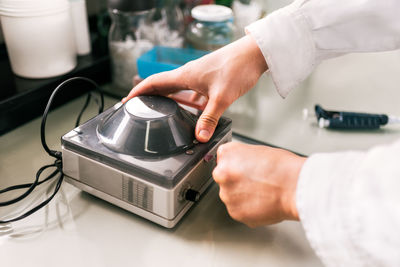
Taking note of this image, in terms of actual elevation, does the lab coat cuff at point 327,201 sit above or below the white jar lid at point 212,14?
below

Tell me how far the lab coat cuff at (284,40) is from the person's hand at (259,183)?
241 mm

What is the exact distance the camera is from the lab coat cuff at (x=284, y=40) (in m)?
0.76

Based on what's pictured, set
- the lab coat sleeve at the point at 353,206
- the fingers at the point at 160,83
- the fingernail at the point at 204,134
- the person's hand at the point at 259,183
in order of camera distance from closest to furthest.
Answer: the lab coat sleeve at the point at 353,206
the person's hand at the point at 259,183
the fingernail at the point at 204,134
the fingers at the point at 160,83

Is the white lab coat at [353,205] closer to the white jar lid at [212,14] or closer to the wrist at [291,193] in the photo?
the wrist at [291,193]

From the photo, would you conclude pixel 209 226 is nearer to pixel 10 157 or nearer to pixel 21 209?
pixel 21 209

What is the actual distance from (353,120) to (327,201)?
1.62 ft

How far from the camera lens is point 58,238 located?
60cm

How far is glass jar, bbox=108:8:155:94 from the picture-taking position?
3.35ft

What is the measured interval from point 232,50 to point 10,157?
0.50 meters

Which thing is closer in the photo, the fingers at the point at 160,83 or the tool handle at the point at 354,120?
the fingers at the point at 160,83

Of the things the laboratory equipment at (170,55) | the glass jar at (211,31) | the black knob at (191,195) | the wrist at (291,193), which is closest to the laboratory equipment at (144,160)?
the black knob at (191,195)

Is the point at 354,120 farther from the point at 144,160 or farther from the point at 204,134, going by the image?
the point at 144,160

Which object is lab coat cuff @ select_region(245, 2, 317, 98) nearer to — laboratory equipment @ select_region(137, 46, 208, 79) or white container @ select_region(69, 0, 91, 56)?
laboratory equipment @ select_region(137, 46, 208, 79)

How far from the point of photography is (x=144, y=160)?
603 millimetres
